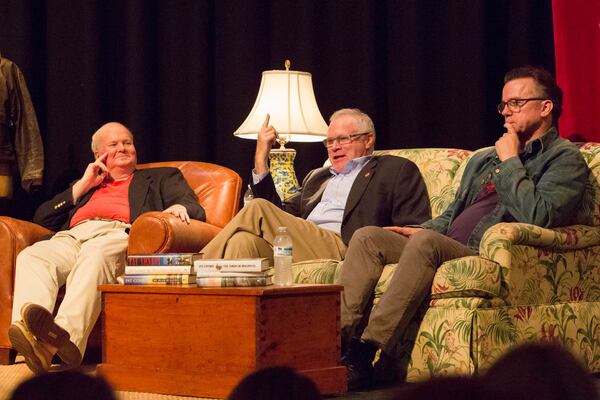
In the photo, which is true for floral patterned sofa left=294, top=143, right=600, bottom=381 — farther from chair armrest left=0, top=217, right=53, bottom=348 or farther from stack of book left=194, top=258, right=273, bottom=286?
chair armrest left=0, top=217, right=53, bottom=348

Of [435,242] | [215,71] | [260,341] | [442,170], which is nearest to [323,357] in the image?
[260,341]

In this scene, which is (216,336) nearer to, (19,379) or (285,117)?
(19,379)

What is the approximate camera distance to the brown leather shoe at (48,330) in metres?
3.30

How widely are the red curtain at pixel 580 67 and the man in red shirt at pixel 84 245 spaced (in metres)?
1.64

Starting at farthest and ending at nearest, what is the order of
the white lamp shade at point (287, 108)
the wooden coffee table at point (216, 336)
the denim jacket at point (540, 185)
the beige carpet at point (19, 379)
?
the white lamp shade at point (287, 108) → the denim jacket at point (540, 185) → the beige carpet at point (19, 379) → the wooden coffee table at point (216, 336)

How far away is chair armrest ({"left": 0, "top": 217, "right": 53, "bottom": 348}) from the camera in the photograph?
3807 millimetres

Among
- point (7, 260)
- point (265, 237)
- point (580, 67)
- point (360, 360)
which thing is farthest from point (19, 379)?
point (580, 67)

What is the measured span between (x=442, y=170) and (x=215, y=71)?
6.03 ft

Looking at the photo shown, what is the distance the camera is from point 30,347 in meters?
3.31

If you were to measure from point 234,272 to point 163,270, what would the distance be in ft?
0.97

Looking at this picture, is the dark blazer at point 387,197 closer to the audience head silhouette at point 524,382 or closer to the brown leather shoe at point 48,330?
the brown leather shoe at point 48,330

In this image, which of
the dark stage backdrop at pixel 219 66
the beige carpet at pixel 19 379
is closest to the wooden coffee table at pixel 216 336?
the beige carpet at pixel 19 379

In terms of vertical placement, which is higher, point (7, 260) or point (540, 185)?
point (540, 185)

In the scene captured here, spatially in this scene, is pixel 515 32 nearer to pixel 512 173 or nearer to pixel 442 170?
pixel 442 170
